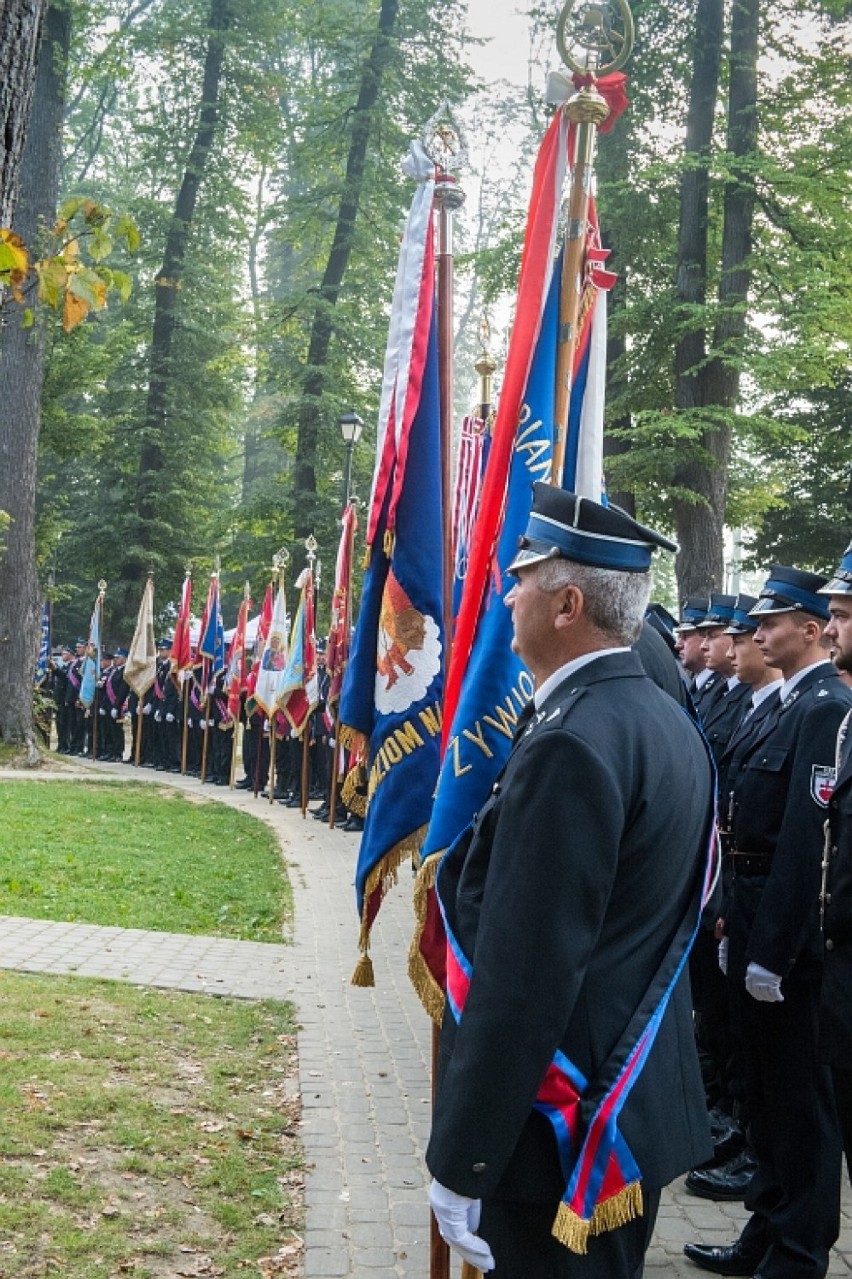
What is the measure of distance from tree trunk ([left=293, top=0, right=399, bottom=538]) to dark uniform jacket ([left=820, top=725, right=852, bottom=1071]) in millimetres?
25704

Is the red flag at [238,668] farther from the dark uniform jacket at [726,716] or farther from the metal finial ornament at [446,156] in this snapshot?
the metal finial ornament at [446,156]

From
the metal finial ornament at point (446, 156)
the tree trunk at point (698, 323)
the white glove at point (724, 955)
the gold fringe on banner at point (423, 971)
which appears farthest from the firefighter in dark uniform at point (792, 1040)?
the tree trunk at point (698, 323)

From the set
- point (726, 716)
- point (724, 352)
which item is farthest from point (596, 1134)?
point (724, 352)

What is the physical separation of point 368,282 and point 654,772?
98.9ft

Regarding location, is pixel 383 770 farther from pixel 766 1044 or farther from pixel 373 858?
pixel 766 1044

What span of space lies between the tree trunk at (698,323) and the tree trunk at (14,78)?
547 inches

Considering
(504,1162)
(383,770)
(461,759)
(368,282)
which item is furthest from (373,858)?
(368,282)

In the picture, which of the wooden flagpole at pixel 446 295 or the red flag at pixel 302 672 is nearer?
the wooden flagpole at pixel 446 295

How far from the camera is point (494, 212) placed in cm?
4862

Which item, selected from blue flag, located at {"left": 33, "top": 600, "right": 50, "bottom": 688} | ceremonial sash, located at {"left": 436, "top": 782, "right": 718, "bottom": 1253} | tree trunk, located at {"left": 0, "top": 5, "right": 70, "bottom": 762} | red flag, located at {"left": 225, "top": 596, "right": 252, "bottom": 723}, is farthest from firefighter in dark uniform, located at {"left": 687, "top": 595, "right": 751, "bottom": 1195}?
blue flag, located at {"left": 33, "top": 600, "right": 50, "bottom": 688}

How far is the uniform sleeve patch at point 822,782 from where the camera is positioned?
14.0ft

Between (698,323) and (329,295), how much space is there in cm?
1416

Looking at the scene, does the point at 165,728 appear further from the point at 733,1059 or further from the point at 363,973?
the point at 363,973

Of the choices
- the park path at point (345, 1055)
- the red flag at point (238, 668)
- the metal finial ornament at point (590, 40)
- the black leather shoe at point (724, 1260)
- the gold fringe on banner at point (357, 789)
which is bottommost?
the park path at point (345, 1055)
